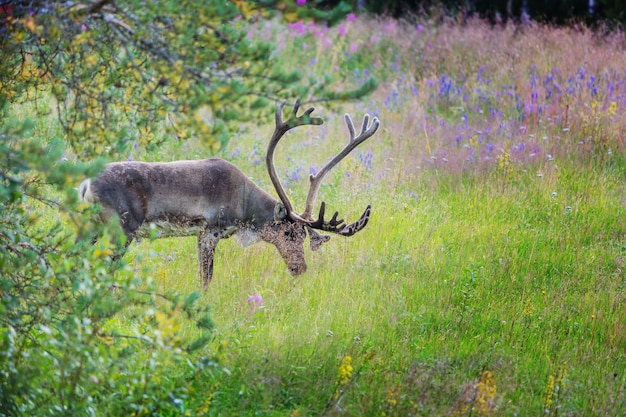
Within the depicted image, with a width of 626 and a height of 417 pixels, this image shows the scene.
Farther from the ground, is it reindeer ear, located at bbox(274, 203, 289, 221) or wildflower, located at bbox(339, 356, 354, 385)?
reindeer ear, located at bbox(274, 203, 289, 221)

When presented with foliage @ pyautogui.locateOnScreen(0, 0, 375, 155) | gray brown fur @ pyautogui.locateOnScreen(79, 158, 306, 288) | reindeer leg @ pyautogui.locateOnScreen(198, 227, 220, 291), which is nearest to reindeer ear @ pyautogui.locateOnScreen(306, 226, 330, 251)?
gray brown fur @ pyautogui.locateOnScreen(79, 158, 306, 288)

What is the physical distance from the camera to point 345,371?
5.05 meters

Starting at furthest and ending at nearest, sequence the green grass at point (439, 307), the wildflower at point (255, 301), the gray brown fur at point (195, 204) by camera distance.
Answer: the gray brown fur at point (195, 204) → the wildflower at point (255, 301) → the green grass at point (439, 307)

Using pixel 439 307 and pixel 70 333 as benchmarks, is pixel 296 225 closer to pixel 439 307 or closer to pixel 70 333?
pixel 439 307

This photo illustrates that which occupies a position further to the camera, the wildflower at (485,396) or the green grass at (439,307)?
the green grass at (439,307)

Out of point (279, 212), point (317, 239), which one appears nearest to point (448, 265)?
point (317, 239)

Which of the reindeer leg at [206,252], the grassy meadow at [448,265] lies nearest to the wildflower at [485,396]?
the grassy meadow at [448,265]

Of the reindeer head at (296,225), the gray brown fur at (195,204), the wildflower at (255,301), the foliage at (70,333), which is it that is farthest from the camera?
the reindeer head at (296,225)

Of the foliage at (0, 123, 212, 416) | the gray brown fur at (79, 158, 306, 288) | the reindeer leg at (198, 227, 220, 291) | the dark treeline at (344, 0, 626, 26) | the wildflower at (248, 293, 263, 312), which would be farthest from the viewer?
the dark treeline at (344, 0, 626, 26)

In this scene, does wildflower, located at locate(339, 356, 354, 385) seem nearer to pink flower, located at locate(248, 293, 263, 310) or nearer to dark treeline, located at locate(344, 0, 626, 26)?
pink flower, located at locate(248, 293, 263, 310)

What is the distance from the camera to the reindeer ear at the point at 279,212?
7.11m

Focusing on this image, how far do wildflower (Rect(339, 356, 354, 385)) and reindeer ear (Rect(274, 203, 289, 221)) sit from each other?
216cm

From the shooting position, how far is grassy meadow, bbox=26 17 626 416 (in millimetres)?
5230

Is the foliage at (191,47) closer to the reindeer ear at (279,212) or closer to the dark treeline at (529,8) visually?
the reindeer ear at (279,212)
